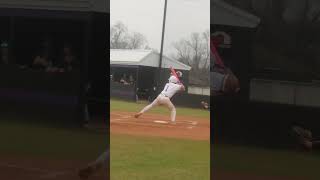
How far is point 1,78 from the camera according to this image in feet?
11.2

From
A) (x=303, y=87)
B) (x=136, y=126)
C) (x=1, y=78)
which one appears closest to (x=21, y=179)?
(x=1, y=78)

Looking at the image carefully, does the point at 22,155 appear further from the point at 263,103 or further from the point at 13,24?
the point at 263,103

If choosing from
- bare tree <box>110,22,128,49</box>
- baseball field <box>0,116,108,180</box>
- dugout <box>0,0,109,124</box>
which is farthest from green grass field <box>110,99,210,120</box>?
bare tree <box>110,22,128,49</box>

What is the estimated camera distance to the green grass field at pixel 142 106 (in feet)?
10.1

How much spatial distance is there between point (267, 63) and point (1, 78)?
1.79 m

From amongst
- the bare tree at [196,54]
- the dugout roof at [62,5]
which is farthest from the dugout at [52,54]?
the bare tree at [196,54]

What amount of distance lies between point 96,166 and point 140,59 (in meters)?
0.78

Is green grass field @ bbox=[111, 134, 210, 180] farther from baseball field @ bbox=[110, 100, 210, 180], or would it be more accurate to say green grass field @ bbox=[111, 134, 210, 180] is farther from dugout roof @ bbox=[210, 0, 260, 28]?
dugout roof @ bbox=[210, 0, 260, 28]

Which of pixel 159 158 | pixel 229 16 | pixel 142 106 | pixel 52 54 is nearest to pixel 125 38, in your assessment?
pixel 142 106

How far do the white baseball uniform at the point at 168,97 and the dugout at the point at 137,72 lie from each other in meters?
0.03

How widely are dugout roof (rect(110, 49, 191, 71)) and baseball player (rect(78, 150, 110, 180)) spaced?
0.60 meters

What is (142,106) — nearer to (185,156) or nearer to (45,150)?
(185,156)

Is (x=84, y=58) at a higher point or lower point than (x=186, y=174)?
higher

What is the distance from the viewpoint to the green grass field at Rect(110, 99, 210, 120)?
3070 mm
